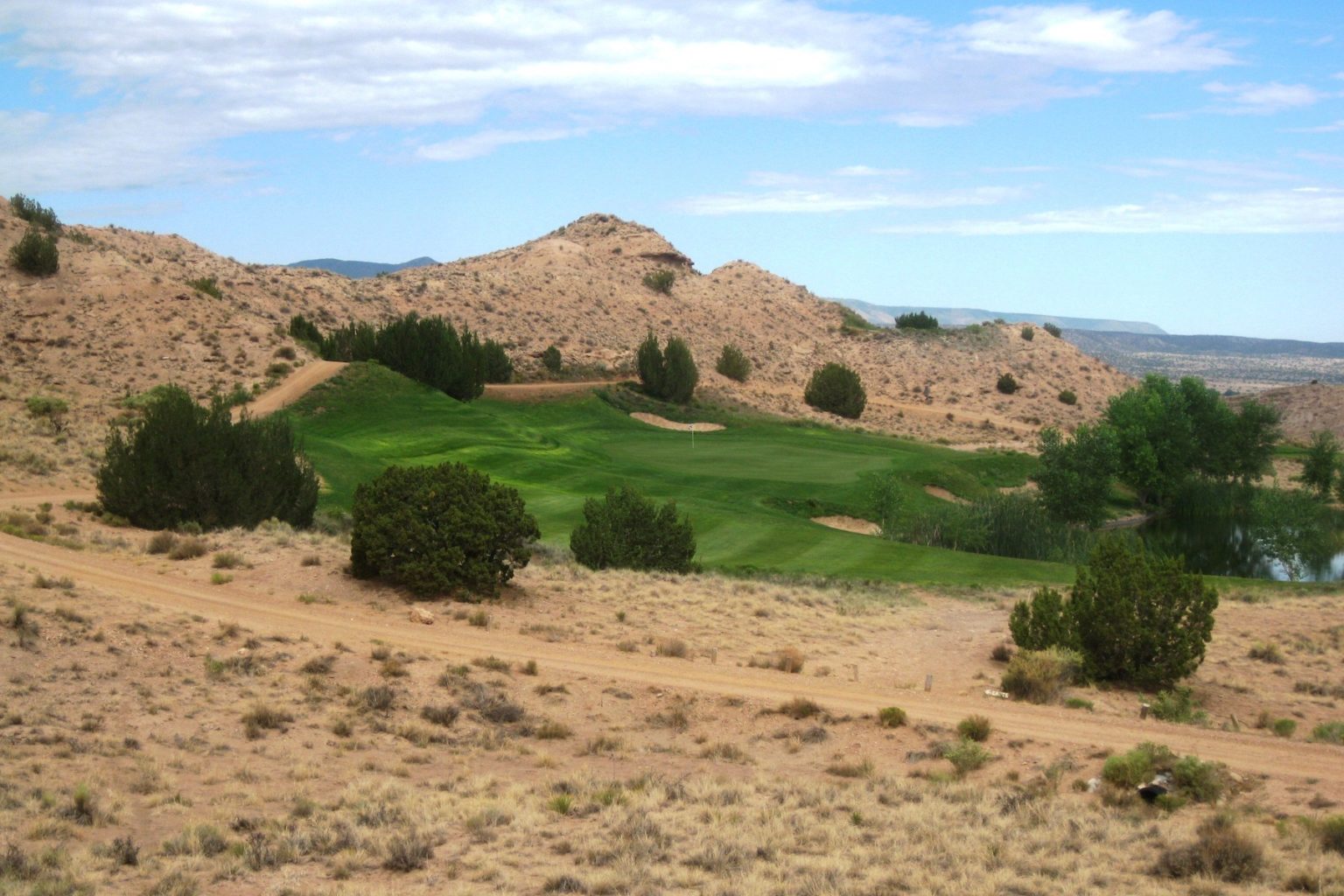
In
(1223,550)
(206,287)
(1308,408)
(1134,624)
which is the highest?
(206,287)

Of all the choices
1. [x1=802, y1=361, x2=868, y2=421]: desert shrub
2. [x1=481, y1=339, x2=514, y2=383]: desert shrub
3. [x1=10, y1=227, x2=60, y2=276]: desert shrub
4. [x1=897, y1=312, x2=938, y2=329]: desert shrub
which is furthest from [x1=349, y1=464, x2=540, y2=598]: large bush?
[x1=897, y1=312, x2=938, y2=329]: desert shrub

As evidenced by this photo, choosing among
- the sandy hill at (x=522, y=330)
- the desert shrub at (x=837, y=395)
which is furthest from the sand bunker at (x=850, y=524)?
the desert shrub at (x=837, y=395)

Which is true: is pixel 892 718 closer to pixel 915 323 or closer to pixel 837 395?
pixel 837 395

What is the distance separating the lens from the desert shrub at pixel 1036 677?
2000 cm

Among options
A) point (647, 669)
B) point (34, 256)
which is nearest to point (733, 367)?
point (34, 256)

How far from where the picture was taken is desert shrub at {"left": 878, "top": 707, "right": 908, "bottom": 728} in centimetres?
1691

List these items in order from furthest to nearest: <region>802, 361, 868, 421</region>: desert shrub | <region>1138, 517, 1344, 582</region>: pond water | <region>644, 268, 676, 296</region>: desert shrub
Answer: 1. <region>644, 268, 676, 296</region>: desert shrub
2. <region>802, 361, 868, 421</region>: desert shrub
3. <region>1138, 517, 1344, 582</region>: pond water

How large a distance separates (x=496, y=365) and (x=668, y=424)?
10.9 metres

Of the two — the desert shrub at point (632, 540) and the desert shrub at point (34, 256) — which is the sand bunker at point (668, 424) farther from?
the desert shrub at point (632, 540)

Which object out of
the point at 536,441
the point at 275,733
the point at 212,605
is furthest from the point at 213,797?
the point at 536,441

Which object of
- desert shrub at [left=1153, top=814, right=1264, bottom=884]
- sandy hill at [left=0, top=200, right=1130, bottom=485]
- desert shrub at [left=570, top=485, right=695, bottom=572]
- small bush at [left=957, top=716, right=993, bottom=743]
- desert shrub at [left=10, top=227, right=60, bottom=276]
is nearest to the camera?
desert shrub at [left=1153, top=814, right=1264, bottom=884]

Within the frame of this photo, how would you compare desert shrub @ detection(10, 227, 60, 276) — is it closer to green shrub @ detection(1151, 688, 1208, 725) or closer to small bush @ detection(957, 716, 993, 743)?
green shrub @ detection(1151, 688, 1208, 725)

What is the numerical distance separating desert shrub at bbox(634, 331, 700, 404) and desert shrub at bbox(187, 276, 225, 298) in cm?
2422

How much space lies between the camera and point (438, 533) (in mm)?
23125
